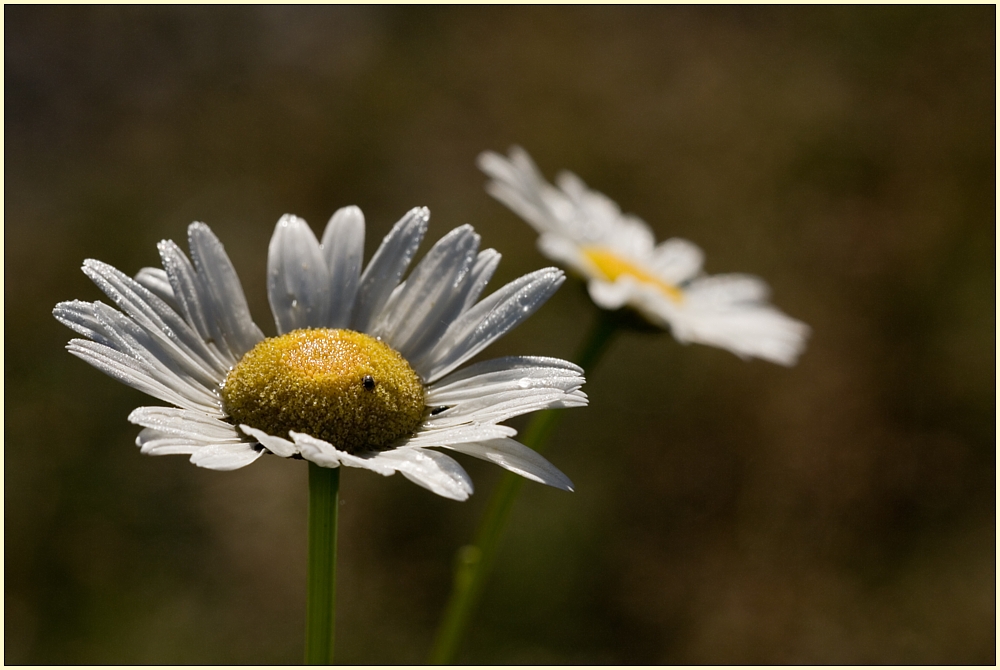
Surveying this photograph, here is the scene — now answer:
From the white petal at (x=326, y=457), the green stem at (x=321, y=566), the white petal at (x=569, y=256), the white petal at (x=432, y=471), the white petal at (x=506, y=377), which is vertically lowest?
the green stem at (x=321, y=566)

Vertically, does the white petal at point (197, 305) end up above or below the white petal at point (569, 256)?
below

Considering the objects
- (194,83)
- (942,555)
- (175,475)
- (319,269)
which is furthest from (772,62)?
(319,269)

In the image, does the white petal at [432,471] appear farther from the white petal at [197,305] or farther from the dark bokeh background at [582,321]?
the dark bokeh background at [582,321]

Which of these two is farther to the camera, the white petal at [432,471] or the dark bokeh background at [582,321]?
the dark bokeh background at [582,321]

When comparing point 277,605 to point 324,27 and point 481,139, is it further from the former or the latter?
point 324,27

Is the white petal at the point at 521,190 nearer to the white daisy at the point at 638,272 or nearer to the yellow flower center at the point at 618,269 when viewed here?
the white daisy at the point at 638,272

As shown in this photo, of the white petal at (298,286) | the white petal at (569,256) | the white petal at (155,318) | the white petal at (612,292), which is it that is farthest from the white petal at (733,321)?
the white petal at (155,318)

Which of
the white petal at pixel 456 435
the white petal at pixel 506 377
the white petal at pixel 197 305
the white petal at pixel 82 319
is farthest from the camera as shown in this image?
the white petal at pixel 197 305

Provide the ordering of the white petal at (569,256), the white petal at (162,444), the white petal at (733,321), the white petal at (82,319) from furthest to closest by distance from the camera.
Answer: the white petal at (733,321)
the white petal at (569,256)
the white petal at (82,319)
the white petal at (162,444)
